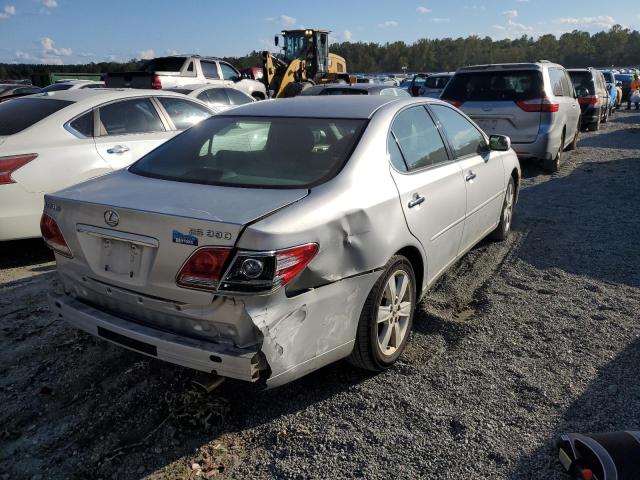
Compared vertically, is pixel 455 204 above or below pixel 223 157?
below

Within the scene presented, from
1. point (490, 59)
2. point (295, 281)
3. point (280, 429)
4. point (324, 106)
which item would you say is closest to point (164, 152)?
point (324, 106)

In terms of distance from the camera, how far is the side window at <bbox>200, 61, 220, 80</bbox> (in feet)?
52.3

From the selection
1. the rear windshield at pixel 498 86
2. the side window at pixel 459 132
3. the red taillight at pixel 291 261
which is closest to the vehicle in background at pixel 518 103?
the rear windshield at pixel 498 86

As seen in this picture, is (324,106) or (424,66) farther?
(424,66)

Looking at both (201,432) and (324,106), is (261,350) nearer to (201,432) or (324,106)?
(201,432)

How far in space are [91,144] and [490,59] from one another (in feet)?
356

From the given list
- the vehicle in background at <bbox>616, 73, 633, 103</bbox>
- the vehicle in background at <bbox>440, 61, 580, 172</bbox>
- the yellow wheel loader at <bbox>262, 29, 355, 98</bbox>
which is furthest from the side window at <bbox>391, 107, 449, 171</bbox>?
the vehicle in background at <bbox>616, 73, 633, 103</bbox>

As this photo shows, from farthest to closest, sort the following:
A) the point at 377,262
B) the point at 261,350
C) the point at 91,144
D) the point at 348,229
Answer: the point at 91,144
the point at 377,262
the point at 348,229
the point at 261,350

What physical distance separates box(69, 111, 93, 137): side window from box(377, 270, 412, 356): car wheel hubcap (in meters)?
3.83

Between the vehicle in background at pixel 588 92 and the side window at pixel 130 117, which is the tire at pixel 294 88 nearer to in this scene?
the vehicle in background at pixel 588 92

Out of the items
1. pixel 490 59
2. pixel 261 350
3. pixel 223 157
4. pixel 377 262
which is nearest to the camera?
pixel 261 350

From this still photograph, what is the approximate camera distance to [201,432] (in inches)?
104

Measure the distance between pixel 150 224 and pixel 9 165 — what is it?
3077mm

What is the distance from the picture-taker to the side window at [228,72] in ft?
54.4
